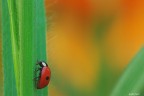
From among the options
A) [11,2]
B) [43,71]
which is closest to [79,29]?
[43,71]

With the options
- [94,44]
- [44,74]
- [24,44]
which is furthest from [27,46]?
[94,44]

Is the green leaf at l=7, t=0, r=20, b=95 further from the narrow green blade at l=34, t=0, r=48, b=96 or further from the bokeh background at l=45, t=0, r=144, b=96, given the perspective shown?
the bokeh background at l=45, t=0, r=144, b=96

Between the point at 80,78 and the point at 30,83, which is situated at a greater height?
the point at 30,83

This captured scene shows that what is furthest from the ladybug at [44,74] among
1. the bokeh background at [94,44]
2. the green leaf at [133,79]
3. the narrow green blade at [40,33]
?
the bokeh background at [94,44]

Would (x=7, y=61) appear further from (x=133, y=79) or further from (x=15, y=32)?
(x=133, y=79)

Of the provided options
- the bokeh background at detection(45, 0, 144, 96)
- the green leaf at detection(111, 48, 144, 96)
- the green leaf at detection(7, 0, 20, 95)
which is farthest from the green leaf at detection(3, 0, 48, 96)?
the bokeh background at detection(45, 0, 144, 96)

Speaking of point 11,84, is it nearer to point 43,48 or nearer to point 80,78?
point 43,48

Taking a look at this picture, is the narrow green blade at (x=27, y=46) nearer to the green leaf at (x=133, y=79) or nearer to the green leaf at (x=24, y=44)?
the green leaf at (x=24, y=44)

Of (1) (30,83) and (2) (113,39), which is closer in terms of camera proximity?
(1) (30,83)
